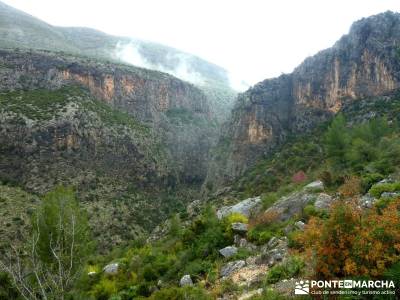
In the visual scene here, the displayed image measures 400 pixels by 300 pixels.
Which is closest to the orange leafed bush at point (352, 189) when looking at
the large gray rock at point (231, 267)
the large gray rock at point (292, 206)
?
the large gray rock at point (292, 206)

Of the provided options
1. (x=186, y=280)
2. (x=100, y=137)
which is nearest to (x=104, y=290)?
(x=186, y=280)

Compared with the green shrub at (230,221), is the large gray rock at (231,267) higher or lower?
higher

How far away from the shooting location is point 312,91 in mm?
82500

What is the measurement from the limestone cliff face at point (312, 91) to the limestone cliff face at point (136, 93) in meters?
9.14

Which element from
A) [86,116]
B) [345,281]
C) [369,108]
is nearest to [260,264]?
[345,281]

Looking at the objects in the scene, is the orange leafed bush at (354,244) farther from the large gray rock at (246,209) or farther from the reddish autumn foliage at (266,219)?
the large gray rock at (246,209)

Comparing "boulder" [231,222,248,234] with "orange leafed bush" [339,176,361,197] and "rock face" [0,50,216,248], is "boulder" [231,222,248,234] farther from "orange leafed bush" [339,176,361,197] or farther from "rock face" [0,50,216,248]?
"rock face" [0,50,216,248]

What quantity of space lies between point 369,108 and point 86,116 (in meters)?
50.5

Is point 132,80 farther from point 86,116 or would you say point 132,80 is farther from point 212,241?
point 212,241

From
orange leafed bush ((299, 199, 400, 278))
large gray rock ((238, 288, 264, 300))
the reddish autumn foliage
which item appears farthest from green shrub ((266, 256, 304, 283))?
the reddish autumn foliage

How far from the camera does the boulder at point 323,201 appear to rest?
19.9 metres

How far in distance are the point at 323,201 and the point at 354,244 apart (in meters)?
12.1

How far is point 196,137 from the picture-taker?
104000 mm

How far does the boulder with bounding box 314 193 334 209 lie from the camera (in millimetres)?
19881
